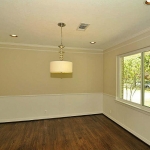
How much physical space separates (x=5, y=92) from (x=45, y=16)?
2.91m

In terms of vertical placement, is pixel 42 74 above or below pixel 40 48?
below

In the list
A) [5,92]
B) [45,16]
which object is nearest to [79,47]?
[45,16]

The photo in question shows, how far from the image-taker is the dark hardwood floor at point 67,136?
99.7 inches

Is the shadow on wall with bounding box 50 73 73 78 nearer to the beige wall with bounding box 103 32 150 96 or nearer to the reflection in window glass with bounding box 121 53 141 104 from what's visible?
the beige wall with bounding box 103 32 150 96

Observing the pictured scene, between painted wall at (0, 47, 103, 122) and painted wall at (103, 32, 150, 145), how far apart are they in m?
0.40

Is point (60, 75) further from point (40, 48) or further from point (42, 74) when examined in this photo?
point (40, 48)

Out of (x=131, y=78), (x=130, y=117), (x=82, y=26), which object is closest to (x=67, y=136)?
(x=130, y=117)

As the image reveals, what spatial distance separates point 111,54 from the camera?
4094 mm

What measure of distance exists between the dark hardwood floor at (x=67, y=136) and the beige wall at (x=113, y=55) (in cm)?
121

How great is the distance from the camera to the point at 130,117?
3.10 metres

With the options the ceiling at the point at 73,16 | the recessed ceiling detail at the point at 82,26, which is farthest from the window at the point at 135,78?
the recessed ceiling detail at the point at 82,26

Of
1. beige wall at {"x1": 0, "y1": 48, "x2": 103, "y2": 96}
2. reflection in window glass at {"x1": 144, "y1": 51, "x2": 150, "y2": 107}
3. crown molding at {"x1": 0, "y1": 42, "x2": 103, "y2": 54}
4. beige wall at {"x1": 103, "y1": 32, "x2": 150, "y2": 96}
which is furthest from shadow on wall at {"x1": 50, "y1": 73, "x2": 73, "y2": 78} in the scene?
reflection in window glass at {"x1": 144, "y1": 51, "x2": 150, "y2": 107}

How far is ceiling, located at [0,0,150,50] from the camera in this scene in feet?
5.68

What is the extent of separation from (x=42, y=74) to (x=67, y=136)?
217cm
